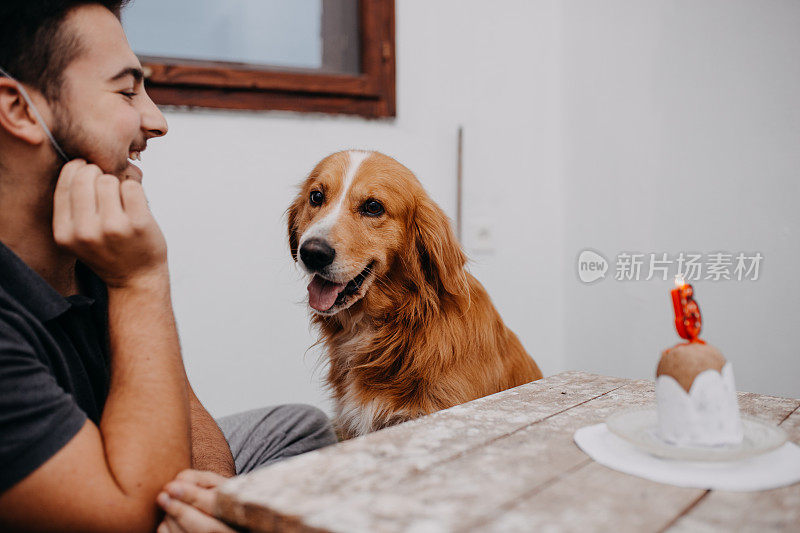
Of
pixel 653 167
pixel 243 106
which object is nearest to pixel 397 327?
pixel 243 106

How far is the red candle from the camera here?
0.83 metres

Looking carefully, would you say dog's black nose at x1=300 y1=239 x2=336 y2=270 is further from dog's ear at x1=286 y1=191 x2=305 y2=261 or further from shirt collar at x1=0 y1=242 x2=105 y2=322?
shirt collar at x1=0 y1=242 x2=105 y2=322

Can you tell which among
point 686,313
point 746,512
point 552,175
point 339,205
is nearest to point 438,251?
point 339,205

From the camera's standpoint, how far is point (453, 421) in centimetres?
94

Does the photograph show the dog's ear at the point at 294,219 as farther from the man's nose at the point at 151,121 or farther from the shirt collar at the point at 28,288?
the shirt collar at the point at 28,288

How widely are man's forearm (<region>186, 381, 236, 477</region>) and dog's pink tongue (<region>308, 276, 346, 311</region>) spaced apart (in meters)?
0.39

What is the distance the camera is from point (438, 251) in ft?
5.41

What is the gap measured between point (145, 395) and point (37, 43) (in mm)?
549

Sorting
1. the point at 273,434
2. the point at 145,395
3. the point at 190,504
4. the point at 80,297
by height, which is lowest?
the point at 273,434

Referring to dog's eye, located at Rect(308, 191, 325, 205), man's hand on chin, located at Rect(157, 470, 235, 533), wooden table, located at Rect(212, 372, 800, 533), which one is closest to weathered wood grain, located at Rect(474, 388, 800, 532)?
wooden table, located at Rect(212, 372, 800, 533)

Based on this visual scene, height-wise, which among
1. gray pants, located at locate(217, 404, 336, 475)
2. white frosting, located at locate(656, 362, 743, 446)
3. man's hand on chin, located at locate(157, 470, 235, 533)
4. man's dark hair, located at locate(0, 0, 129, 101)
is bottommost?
gray pants, located at locate(217, 404, 336, 475)

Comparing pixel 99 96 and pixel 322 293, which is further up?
pixel 99 96

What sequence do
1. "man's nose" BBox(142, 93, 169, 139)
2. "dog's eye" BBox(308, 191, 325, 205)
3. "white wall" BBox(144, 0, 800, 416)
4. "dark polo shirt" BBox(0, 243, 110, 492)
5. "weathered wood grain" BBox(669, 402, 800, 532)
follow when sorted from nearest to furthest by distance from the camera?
"weathered wood grain" BBox(669, 402, 800, 532) < "dark polo shirt" BBox(0, 243, 110, 492) < "man's nose" BBox(142, 93, 169, 139) < "dog's eye" BBox(308, 191, 325, 205) < "white wall" BBox(144, 0, 800, 416)

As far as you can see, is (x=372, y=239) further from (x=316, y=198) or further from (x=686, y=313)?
(x=686, y=313)
